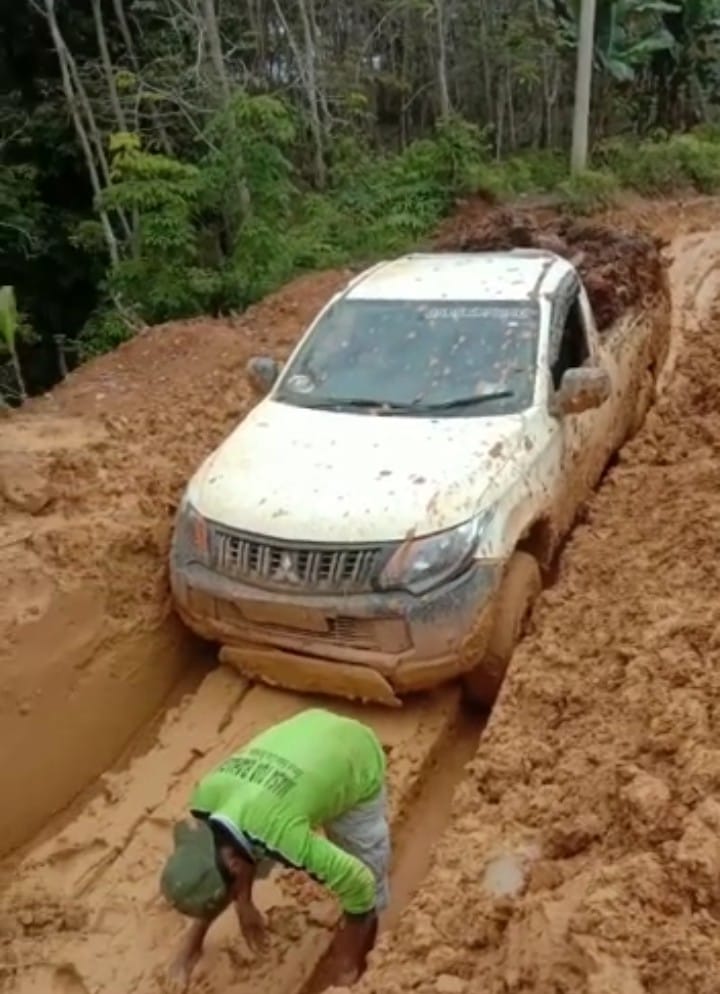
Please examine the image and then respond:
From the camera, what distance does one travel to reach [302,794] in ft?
14.4

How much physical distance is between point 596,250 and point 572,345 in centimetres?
258

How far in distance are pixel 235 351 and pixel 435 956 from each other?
7.26 meters

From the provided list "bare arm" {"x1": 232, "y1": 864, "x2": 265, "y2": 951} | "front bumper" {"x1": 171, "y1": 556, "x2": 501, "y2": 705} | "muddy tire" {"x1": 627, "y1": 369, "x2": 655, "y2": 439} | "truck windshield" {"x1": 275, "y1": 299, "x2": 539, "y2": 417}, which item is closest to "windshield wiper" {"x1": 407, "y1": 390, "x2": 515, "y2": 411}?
"truck windshield" {"x1": 275, "y1": 299, "x2": 539, "y2": 417}

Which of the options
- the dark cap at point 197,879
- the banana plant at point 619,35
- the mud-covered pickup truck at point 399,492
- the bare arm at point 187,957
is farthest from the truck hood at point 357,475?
the banana plant at point 619,35

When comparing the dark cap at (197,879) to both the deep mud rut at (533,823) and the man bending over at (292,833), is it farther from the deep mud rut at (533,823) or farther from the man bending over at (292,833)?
the deep mud rut at (533,823)

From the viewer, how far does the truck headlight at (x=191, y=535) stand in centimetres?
656

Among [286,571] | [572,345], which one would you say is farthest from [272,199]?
[286,571]

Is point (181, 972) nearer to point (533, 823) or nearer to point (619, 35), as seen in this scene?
point (533, 823)

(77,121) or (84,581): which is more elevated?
(84,581)

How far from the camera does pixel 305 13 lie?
57.2ft

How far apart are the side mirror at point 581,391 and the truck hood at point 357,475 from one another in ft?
1.15

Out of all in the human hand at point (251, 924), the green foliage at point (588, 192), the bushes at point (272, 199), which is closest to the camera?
the human hand at point (251, 924)

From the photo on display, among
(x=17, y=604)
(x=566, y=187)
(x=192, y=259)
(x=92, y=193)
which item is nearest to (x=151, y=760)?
(x=17, y=604)

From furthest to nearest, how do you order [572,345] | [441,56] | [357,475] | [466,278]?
[441,56], [466,278], [572,345], [357,475]
